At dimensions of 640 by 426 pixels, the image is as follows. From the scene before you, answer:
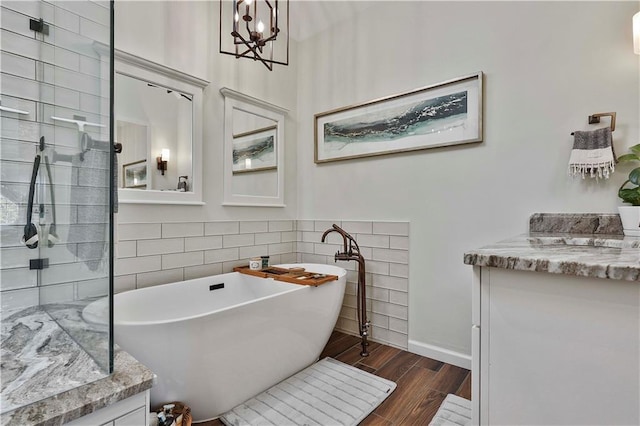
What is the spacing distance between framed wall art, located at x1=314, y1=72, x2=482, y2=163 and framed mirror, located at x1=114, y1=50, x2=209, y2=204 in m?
1.21

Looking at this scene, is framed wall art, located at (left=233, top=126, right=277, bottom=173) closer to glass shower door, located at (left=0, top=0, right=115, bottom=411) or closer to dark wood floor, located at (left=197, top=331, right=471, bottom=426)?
glass shower door, located at (left=0, top=0, right=115, bottom=411)

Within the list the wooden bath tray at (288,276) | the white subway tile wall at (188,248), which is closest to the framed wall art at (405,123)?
the white subway tile wall at (188,248)

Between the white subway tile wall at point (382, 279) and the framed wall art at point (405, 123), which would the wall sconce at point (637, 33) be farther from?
the white subway tile wall at point (382, 279)

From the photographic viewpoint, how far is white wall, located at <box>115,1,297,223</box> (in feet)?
6.77

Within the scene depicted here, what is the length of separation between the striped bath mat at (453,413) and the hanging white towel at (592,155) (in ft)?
4.93

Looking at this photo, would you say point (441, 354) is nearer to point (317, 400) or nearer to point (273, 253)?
point (317, 400)

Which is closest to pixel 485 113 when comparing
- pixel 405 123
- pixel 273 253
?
pixel 405 123

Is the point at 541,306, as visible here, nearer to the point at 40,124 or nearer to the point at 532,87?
the point at 532,87

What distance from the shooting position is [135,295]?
191cm

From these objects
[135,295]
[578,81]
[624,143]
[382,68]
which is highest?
[382,68]

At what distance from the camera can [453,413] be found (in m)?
1.68

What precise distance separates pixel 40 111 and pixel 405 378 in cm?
265

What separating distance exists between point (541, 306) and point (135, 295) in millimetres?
2086

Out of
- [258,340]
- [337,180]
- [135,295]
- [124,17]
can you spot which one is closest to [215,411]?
[258,340]
